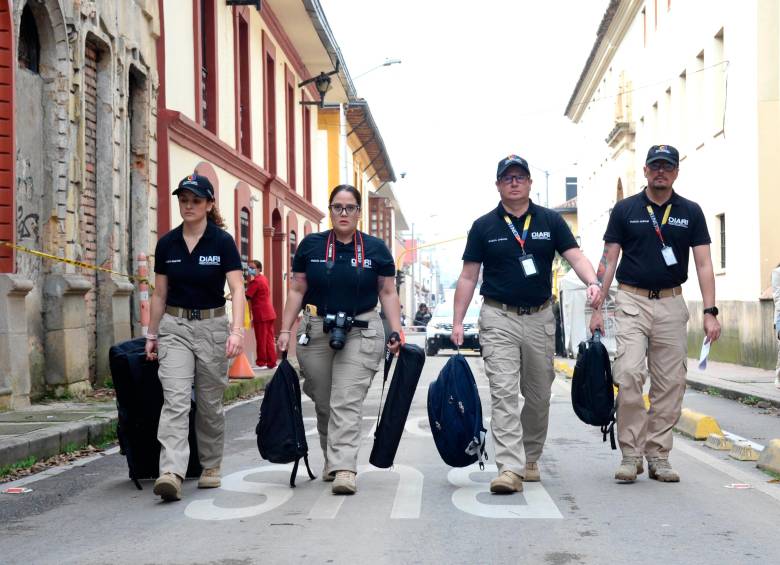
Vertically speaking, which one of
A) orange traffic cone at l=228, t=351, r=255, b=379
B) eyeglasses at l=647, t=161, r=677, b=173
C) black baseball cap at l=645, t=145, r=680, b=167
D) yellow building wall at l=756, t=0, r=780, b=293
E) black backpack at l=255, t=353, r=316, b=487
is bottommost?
orange traffic cone at l=228, t=351, r=255, b=379

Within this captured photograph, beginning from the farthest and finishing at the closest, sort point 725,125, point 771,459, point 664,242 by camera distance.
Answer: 1. point 725,125
2. point 771,459
3. point 664,242

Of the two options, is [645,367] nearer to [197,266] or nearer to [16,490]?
[197,266]

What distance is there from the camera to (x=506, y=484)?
664 centimetres

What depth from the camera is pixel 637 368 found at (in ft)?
23.6

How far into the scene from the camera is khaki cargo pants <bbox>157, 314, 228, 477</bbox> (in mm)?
6723

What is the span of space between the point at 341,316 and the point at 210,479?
4.41ft

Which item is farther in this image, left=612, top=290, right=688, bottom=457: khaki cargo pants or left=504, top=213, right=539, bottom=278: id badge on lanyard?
left=612, top=290, right=688, bottom=457: khaki cargo pants

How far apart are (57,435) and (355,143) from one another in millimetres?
37588

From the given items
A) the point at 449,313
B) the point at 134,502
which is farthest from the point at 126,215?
the point at 449,313

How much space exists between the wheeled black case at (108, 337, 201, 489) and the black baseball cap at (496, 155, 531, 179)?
8.02 ft

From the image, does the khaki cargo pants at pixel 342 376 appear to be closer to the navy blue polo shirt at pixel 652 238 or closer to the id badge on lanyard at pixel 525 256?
the id badge on lanyard at pixel 525 256

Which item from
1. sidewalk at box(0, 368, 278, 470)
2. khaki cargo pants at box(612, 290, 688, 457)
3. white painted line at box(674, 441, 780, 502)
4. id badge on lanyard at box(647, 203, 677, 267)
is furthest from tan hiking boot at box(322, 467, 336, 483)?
white painted line at box(674, 441, 780, 502)

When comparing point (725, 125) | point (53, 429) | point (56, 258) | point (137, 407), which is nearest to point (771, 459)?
point (137, 407)

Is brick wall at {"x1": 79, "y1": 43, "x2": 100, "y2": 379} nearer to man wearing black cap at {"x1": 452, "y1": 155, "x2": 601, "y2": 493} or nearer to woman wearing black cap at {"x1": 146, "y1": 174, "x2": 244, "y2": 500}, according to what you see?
woman wearing black cap at {"x1": 146, "y1": 174, "x2": 244, "y2": 500}
